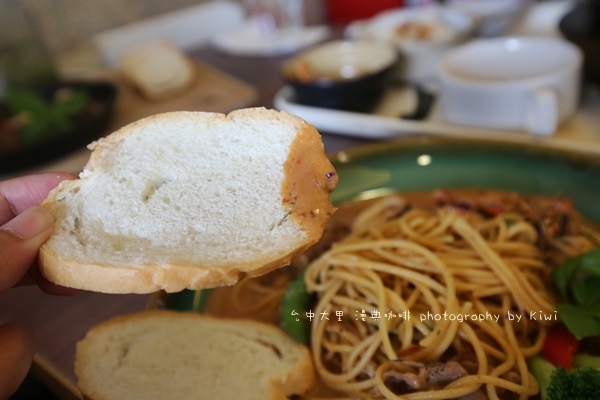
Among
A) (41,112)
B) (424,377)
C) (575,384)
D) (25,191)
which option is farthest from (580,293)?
(41,112)

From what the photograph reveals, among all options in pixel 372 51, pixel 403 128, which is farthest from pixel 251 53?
pixel 403 128

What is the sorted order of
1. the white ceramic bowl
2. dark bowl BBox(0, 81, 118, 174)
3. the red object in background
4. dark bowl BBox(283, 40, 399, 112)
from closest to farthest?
the white ceramic bowl → dark bowl BBox(283, 40, 399, 112) → dark bowl BBox(0, 81, 118, 174) → the red object in background

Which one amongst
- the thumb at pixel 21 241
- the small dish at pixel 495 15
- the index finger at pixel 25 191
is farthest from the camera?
the small dish at pixel 495 15

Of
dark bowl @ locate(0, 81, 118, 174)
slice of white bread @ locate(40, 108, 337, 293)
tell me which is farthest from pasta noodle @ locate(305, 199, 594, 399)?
dark bowl @ locate(0, 81, 118, 174)

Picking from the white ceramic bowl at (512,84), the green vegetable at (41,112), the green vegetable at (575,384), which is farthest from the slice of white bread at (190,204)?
the green vegetable at (41,112)

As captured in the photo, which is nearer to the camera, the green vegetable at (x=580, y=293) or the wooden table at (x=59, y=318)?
the green vegetable at (x=580, y=293)

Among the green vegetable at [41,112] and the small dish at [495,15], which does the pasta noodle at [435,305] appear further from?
the green vegetable at [41,112]

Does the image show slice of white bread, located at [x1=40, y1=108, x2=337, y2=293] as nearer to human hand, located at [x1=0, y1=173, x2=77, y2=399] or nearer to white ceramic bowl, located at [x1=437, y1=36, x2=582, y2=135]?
human hand, located at [x1=0, y1=173, x2=77, y2=399]
